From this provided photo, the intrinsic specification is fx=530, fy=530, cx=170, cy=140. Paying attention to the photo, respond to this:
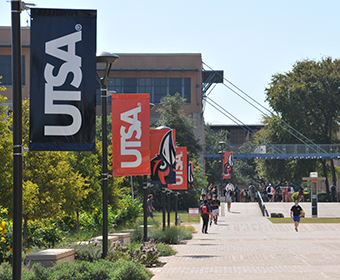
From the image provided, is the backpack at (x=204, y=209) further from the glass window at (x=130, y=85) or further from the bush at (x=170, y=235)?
the glass window at (x=130, y=85)

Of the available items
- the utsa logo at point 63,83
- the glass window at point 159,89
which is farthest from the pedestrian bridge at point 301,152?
the utsa logo at point 63,83

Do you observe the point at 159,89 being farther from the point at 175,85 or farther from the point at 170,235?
the point at 170,235

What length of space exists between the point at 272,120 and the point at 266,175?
684 cm

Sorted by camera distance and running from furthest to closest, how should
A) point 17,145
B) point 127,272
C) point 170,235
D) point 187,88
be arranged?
point 187,88
point 170,235
point 127,272
point 17,145

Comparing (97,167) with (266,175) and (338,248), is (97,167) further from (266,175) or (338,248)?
(266,175)

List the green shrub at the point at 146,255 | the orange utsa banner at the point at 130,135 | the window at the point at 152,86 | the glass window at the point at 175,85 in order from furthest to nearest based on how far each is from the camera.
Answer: the glass window at the point at 175,85
the window at the point at 152,86
the orange utsa banner at the point at 130,135
the green shrub at the point at 146,255

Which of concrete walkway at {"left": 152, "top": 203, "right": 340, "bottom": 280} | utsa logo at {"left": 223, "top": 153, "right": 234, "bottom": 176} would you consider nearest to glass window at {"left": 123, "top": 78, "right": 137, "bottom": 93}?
utsa logo at {"left": 223, "top": 153, "right": 234, "bottom": 176}

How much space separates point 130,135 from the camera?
1395cm

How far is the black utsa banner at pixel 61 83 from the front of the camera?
7379mm

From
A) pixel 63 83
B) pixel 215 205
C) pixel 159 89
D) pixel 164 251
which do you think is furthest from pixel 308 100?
pixel 63 83

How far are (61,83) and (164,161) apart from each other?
11.4 m

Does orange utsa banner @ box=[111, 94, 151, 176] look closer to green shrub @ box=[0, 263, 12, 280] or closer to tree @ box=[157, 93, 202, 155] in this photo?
green shrub @ box=[0, 263, 12, 280]

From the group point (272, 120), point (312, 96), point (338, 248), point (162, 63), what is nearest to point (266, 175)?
point (272, 120)

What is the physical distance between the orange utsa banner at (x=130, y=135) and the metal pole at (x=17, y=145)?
6.76 metres
